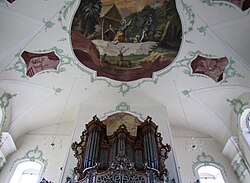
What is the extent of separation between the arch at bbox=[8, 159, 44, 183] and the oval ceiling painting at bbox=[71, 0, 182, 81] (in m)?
3.38

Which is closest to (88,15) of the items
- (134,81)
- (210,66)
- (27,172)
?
(134,81)

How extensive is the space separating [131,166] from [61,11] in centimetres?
463

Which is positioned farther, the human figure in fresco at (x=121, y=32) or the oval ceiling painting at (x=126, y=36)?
the human figure in fresco at (x=121, y=32)

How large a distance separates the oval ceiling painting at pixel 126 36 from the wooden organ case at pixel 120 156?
81.2 inches

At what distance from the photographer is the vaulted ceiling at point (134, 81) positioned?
25.5ft

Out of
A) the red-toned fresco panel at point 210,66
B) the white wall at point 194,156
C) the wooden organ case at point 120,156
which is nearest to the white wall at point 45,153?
the wooden organ case at point 120,156

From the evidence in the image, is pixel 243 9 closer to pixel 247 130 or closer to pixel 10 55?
pixel 247 130

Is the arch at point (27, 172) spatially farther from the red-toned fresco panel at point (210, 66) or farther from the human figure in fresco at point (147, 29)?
the red-toned fresco panel at point (210, 66)

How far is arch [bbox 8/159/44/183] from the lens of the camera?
26.8ft


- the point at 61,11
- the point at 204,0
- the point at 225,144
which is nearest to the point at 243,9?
the point at 204,0

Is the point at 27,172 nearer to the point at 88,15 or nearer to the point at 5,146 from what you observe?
the point at 5,146

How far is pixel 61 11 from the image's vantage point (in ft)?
26.0

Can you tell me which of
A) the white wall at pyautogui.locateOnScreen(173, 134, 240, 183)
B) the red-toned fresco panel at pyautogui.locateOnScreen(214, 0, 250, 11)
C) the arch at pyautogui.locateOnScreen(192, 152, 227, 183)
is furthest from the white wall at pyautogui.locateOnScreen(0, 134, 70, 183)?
the red-toned fresco panel at pyautogui.locateOnScreen(214, 0, 250, 11)

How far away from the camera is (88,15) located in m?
8.22
